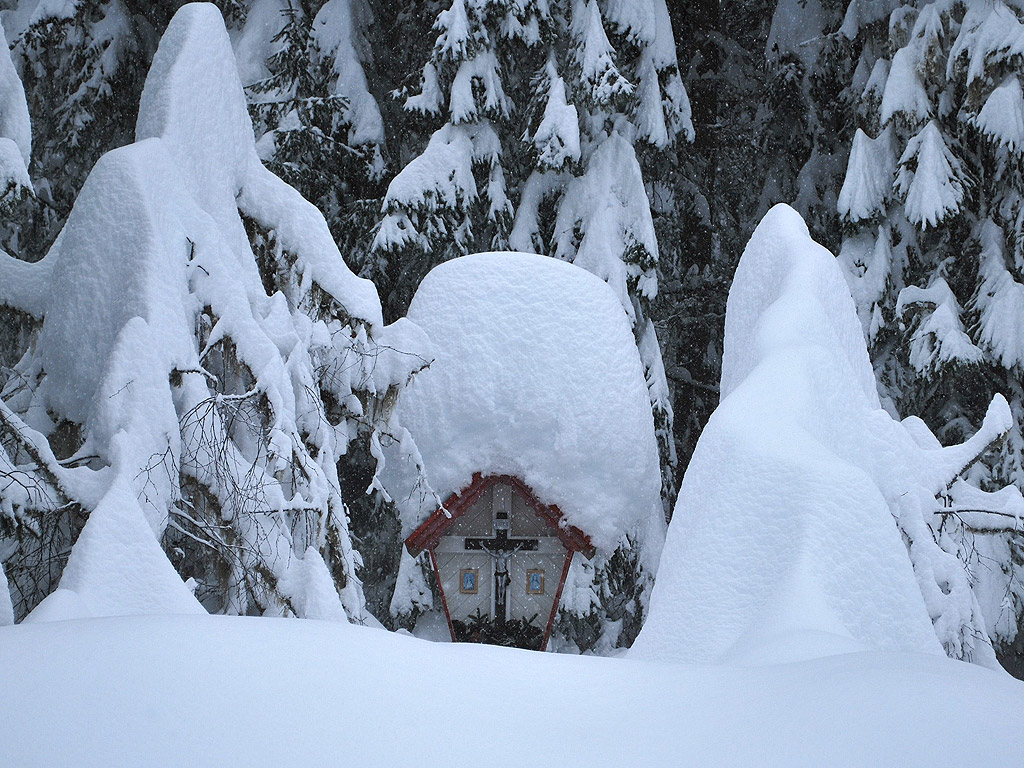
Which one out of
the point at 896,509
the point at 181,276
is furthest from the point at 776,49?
the point at 181,276

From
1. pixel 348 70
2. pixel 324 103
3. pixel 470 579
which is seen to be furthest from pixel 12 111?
pixel 348 70

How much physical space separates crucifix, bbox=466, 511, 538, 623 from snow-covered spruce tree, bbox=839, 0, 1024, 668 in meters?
3.72

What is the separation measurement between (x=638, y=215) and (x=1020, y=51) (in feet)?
11.6

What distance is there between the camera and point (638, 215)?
9.45 meters

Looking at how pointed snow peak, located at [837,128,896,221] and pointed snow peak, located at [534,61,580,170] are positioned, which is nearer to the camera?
pointed snow peak, located at [534,61,580,170]

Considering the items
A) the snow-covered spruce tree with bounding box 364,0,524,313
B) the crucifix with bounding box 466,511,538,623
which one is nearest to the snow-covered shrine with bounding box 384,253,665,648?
the crucifix with bounding box 466,511,538,623

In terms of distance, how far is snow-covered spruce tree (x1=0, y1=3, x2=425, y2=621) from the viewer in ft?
11.2

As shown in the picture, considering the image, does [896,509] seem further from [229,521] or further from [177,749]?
[177,749]

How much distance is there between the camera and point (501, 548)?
7.19 meters

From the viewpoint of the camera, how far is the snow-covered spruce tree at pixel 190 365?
3.42 m

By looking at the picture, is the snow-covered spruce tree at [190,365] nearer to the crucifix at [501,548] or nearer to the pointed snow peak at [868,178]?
the crucifix at [501,548]

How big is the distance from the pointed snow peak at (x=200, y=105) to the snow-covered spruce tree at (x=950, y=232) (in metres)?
6.31

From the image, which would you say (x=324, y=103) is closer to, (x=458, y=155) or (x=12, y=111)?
(x=458, y=155)

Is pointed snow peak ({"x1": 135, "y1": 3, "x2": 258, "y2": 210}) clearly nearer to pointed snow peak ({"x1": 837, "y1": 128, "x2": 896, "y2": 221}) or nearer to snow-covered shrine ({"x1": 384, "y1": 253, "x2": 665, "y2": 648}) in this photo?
snow-covered shrine ({"x1": 384, "y1": 253, "x2": 665, "y2": 648})
